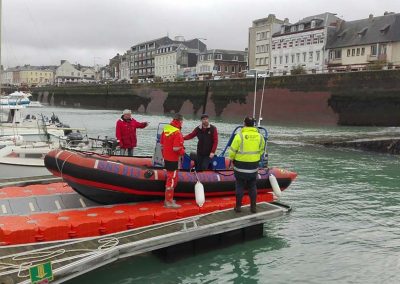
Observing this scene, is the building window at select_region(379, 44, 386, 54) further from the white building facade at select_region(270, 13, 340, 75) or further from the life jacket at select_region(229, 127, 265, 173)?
the life jacket at select_region(229, 127, 265, 173)

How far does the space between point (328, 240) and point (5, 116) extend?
60.1 ft

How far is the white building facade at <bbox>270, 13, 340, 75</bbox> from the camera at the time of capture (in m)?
61.3

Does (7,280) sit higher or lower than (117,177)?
lower

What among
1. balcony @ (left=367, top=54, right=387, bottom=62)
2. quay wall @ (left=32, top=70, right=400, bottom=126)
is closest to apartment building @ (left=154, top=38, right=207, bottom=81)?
quay wall @ (left=32, top=70, right=400, bottom=126)

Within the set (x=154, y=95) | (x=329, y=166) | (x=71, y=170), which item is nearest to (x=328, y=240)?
(x=71, y=170)

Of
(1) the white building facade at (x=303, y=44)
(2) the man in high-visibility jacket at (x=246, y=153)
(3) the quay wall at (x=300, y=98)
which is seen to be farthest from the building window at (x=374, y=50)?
(2) the man in high-visibility jacket at (x=246, y=153)

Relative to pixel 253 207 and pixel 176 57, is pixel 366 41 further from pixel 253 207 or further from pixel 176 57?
pixel 176 57

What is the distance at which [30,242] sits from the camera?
6.38m

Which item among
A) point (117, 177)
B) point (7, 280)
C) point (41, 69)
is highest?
point (41, 69)

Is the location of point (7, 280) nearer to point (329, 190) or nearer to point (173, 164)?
point (173, 164)

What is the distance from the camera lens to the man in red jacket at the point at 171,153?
7.71 metres

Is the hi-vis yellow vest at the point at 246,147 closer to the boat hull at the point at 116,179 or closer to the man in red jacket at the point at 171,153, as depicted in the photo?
the man in red jacket at the point at 171,153

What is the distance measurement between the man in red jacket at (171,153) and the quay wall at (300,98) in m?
27.8

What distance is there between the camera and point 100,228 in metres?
6.86
